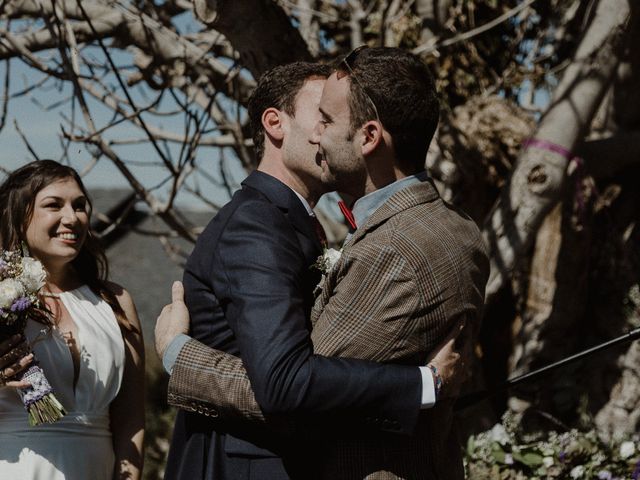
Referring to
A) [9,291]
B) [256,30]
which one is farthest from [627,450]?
[9,291]

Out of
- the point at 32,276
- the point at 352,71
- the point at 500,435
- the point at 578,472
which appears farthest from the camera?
the point at 500,435

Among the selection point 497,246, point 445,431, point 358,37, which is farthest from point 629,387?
point 445,431

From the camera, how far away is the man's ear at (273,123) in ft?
9.29

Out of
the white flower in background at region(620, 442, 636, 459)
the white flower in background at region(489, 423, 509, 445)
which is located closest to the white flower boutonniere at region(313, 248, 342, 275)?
the white flower in background at region(489, 423, 509, 445)

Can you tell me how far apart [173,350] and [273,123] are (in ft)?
2.67

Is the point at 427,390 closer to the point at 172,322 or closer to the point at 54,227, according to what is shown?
the point at 172,322

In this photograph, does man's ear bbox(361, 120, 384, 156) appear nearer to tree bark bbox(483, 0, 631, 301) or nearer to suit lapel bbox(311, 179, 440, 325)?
suit lapel bbox(311, 179, 440, 325)

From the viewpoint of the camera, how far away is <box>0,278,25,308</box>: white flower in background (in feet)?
9.69

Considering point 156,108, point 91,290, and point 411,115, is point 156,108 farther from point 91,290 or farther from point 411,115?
point 411,115

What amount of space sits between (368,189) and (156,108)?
3342 mm

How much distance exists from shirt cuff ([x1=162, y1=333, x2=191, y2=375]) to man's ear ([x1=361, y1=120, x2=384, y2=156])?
0.71 meters

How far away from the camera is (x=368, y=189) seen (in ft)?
8.11

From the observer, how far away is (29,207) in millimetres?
3434

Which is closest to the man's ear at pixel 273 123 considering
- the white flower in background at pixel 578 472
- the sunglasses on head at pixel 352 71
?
the sunglasses on head at pixel 352 71
